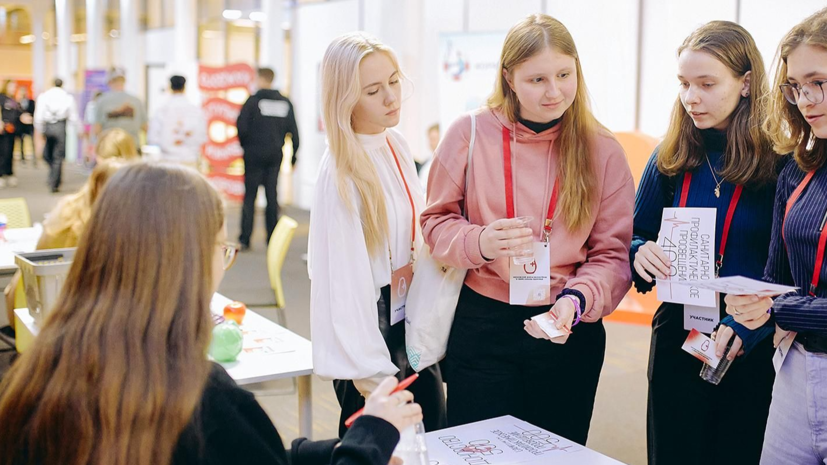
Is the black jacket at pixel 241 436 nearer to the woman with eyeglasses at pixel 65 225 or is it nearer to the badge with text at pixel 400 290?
the badge with text at pixel 400 290

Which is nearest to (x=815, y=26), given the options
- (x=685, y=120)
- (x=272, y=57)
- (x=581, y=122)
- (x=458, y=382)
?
(x=685, y=120)

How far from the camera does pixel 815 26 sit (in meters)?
1.52

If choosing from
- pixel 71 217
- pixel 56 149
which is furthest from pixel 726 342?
pixel 56 149

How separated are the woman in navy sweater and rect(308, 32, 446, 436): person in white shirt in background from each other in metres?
0.67

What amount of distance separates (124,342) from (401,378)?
1.14 m

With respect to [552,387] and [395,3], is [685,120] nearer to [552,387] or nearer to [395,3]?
[552,387]

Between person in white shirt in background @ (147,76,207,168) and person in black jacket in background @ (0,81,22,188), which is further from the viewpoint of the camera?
person in black jacket in background @ (0,81,22,188)

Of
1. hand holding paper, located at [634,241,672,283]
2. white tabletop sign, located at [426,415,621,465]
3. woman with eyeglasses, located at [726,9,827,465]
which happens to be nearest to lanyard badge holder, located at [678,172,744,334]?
hand holding paper, located at [634,241,672,283]

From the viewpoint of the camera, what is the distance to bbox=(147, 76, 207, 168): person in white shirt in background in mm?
9039

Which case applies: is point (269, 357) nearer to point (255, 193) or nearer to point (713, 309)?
point (713, 309)

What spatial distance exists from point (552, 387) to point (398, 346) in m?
0.45

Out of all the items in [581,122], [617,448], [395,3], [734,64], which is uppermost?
[395,3]

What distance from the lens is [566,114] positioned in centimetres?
207

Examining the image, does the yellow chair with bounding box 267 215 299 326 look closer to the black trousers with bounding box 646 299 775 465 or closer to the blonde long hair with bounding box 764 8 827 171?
the black trousers with bounding box 646 299 775 465
